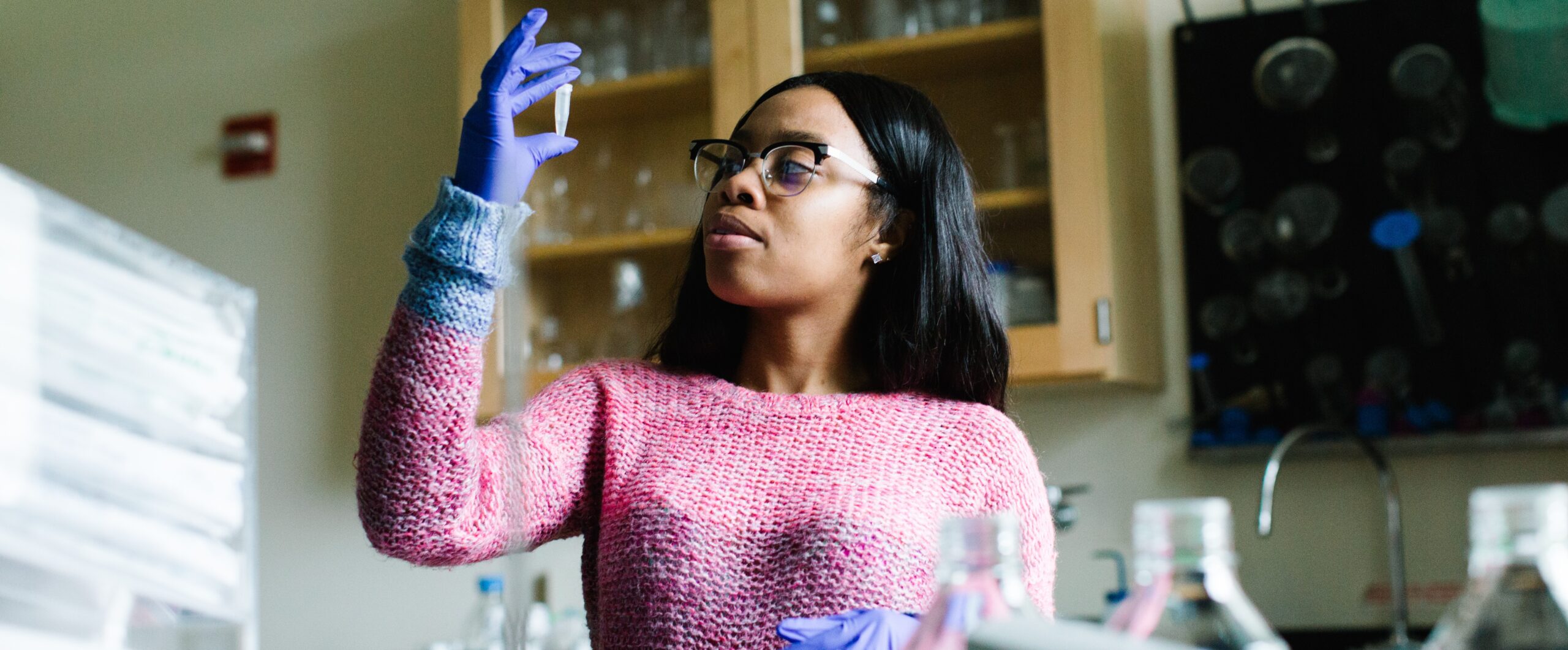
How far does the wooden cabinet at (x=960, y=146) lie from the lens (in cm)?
205

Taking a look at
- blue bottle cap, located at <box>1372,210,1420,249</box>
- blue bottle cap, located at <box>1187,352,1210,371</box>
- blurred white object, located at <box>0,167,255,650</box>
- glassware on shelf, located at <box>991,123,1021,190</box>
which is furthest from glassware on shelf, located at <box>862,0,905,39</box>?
blurred white object, located at <box>0,167,255,650</box>

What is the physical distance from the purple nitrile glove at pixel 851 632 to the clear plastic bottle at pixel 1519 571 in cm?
26

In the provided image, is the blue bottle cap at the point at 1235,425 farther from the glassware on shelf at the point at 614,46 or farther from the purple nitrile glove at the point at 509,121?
the purple nitrile glove at the point at 509,121

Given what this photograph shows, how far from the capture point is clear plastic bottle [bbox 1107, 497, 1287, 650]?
1.41ft

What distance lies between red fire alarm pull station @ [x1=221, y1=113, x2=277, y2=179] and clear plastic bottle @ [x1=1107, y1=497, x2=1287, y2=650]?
2.85 meters

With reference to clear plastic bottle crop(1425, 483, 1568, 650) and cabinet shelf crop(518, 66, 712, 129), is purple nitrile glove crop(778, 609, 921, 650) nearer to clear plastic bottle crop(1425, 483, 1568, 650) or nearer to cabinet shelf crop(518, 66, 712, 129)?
clear plastic bottle crop(1425, 483, 1568, 650)

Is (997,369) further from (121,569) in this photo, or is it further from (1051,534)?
(121,569)

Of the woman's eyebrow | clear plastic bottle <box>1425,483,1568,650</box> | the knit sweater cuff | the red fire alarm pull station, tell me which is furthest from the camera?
the red fire alarm pull station

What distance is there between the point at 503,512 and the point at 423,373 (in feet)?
0.60

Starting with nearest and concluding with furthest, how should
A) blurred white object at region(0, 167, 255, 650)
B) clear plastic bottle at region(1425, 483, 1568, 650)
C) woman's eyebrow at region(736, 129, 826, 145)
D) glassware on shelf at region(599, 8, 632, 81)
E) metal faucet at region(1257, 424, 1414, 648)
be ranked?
clear plastic bottle at region(1425, 483, 1568, 650) < blurred white object at region(0, 167, 255, 650) < woman's eyebrow at region(736, 129, 826, 145) < metal faucet at region(1257, 424, 1414, 648) < glassware on shelf at region(599, 8, 632, 81)

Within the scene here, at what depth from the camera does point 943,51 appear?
7.24 feet

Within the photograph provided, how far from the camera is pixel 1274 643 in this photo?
43 centimetres

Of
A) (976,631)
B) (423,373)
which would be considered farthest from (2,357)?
(976,631)

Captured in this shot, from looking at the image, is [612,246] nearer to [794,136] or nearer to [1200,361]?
[1200,361]
